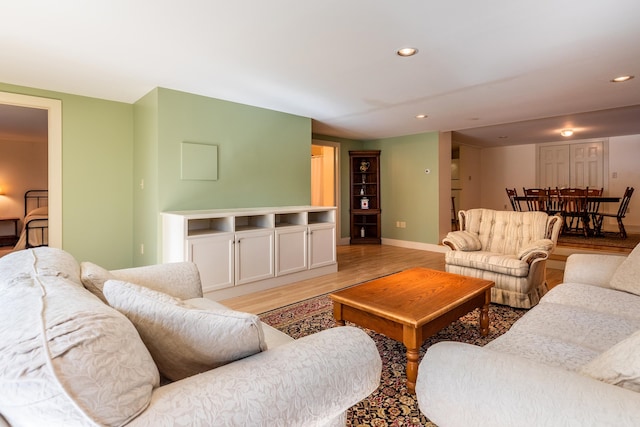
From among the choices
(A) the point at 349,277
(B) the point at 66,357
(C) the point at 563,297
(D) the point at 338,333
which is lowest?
(A) the point at 349,277

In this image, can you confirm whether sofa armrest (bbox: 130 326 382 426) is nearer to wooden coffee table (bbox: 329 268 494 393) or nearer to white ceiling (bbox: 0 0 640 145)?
wooden coffee table (bbox: 329 268 494 393)

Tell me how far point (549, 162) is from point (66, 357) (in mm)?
9965

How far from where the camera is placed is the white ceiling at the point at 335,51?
6.56 ft

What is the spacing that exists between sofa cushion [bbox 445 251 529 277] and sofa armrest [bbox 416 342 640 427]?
2394 millimetres

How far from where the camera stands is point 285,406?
2.80 feet

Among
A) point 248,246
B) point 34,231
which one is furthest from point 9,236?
point 248,246

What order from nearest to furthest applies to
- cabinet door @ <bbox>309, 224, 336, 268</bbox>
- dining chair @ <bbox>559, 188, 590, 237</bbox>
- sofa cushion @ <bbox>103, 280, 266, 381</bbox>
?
sofa cushion @ <bbox>103, 280, 266, 381</bbox>, cabinet door @ <bbox>309, 224, 336, 268</bbox>, dining chair @ <bbox>559, 188, 590, 237</bbox>

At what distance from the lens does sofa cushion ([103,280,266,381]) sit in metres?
0.94

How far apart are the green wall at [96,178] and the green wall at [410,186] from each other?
410 cm

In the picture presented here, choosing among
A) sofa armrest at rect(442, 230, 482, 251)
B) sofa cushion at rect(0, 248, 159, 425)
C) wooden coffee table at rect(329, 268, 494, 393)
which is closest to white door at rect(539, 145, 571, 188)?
sofa armrest at rect(442, 230, 482, 251)

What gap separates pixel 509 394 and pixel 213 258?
290cm

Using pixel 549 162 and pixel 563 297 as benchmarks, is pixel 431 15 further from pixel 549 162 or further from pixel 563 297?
pixel 549 162

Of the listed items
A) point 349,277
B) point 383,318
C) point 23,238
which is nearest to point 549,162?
point 349,277

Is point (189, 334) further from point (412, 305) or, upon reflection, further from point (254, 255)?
point (254, 255)
